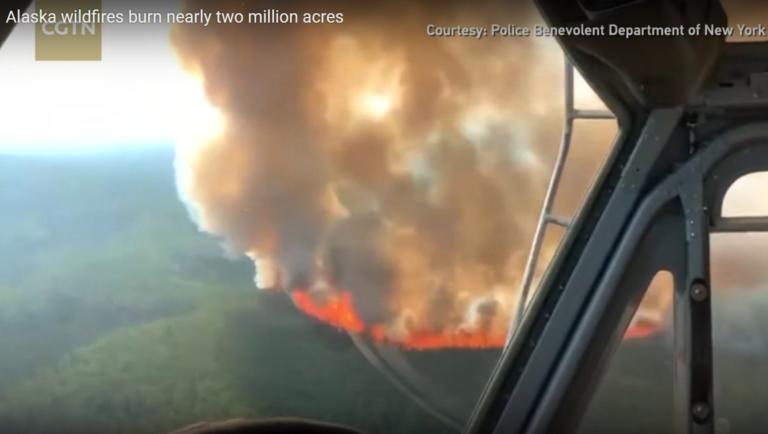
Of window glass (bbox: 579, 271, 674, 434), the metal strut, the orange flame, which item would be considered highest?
the metal strut

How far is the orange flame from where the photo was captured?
6.67ft

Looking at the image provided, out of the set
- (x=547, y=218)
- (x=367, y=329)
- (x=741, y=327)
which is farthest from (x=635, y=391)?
(x=367, y=329)

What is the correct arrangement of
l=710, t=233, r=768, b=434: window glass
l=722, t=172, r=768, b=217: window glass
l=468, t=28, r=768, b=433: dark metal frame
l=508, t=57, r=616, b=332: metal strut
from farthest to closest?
1. l=710, t=233, r=768, b=434: window glass
2. l=508, t=57, r=616, b=332: metal strut
3. l=722, t=172, r=768, b=217: window glass
4. l=468, t=28, r=768, b=433: dark metal frame

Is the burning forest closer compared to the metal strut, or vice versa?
the metal strut

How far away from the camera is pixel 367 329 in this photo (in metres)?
2.05

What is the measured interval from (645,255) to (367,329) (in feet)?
3.00

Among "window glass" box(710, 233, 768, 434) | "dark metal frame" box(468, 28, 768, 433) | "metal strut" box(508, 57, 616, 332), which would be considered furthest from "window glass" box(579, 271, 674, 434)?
"dark metal frame" box(468, 28, 768, 433)

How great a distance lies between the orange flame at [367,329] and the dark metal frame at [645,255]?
66cm

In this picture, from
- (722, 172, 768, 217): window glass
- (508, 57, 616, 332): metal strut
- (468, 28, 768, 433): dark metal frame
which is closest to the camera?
(468, 28, 768, 433): dark metal frame

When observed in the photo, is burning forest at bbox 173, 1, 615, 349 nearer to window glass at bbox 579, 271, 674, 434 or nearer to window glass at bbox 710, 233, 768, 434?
window glass at bbox 579, 271, 674, 434

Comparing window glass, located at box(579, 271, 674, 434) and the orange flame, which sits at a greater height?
the orange flame

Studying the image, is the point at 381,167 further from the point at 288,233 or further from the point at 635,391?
the point at 635,391

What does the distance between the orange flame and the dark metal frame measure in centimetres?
66

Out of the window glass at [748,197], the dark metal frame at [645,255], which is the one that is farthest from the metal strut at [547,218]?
the dark metal frame at [645,255]
